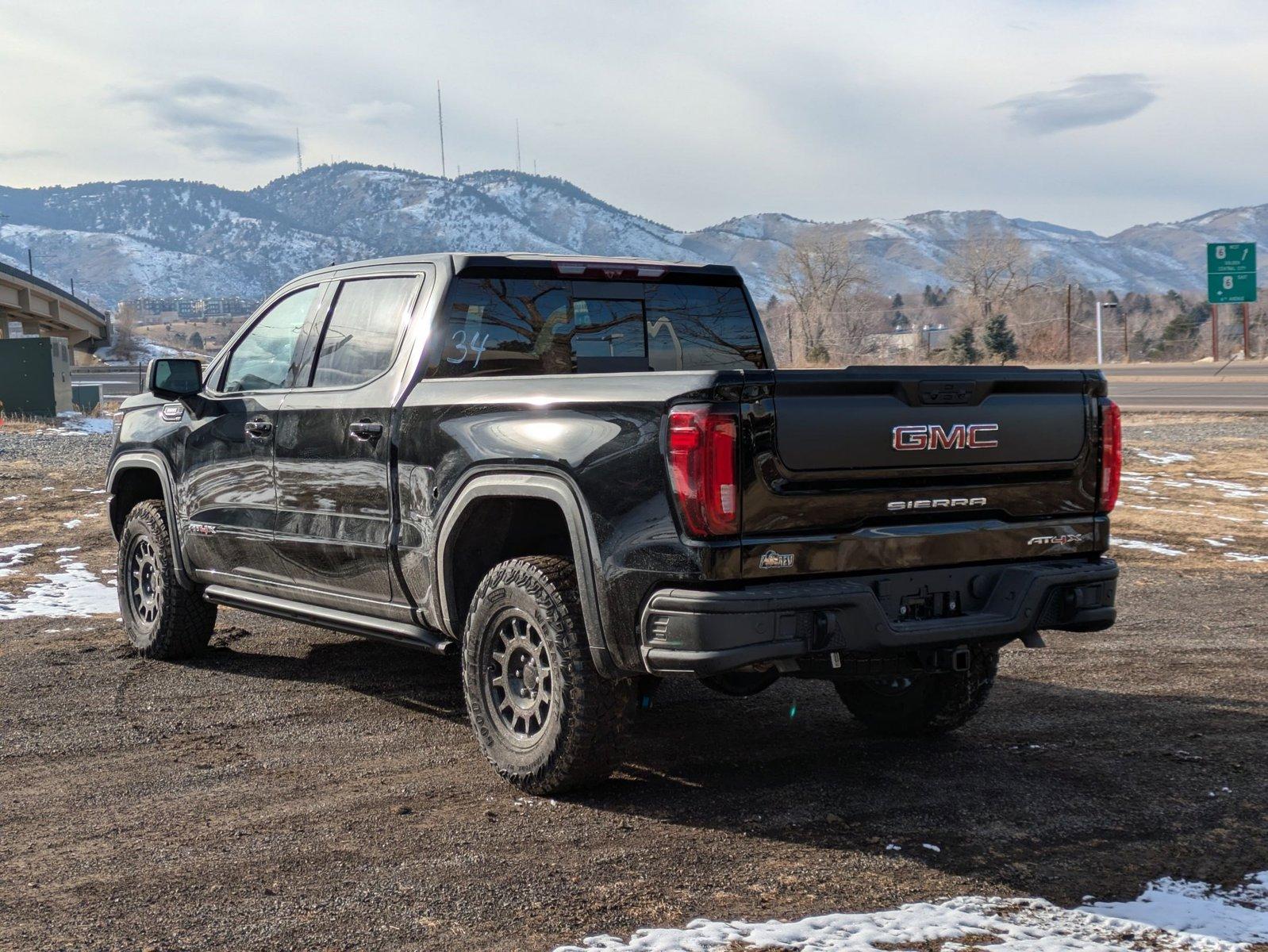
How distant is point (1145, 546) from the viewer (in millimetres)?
11227

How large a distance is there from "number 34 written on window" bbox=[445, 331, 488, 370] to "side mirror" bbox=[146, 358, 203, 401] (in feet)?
6.32

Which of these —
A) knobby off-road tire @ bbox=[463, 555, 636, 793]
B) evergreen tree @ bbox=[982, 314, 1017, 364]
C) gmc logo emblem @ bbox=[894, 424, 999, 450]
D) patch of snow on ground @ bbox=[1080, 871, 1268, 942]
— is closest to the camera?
patch of snow on ground @ bbox=[1080, 871, 1268, 942]

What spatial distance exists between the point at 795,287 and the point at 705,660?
90.9m

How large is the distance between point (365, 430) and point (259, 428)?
39.0 inches

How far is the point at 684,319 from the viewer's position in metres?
6.10

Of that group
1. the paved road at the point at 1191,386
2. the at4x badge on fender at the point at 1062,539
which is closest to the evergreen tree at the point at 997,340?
the paved road at the point at 1191,386

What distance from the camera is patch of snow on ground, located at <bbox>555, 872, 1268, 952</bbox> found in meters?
3.42

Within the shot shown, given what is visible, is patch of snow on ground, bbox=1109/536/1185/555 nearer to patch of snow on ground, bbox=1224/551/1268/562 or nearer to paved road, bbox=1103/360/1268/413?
patch of snow on ground, bbox=1224/551/1268/562

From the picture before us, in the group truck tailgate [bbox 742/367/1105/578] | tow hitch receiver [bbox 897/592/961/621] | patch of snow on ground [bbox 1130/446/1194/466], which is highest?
truck tailgate [bbox 742/367/1105/578]

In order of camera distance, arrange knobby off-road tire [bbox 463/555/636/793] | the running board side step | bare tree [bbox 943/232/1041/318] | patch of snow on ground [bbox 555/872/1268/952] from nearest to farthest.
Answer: patch of snow on ground [bbox 555/872/1268/952]
knobby off-road tire [bbox 463/555/636/793]
the running board side step
bare tree [bbox 943/232/1041/318]

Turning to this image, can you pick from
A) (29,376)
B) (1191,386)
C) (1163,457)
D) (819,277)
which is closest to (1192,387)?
(1191,386)

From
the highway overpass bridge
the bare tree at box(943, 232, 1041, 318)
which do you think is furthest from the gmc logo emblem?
the bare tree at box(943, 232, 1041, 318)

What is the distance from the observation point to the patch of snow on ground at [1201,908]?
355 centimetres

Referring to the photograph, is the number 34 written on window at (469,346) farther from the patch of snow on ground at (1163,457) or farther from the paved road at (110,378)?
the paved road at (110,378)
